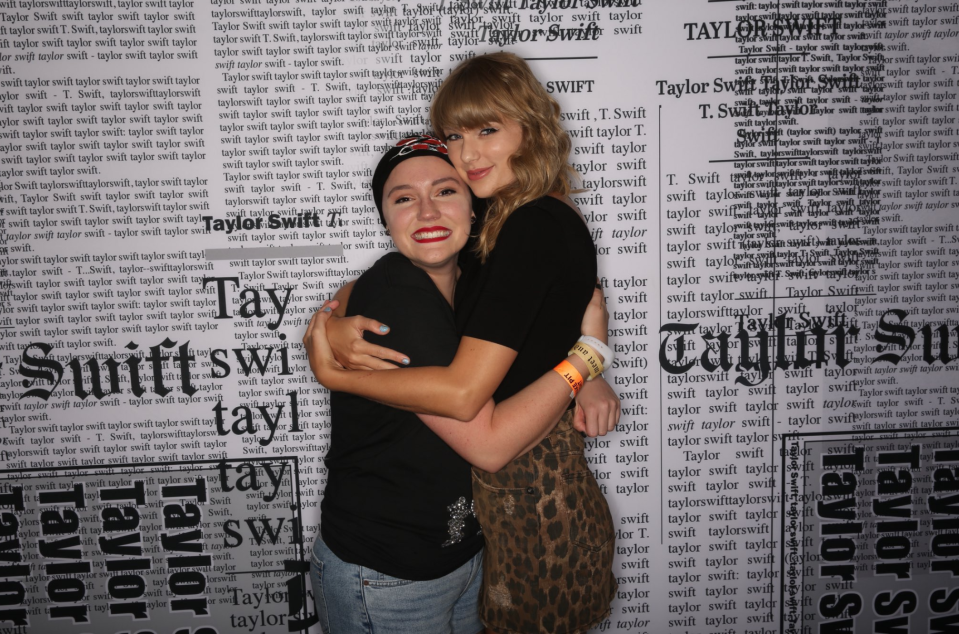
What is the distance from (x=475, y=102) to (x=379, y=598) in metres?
1.11

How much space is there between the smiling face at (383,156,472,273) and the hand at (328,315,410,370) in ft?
0.71

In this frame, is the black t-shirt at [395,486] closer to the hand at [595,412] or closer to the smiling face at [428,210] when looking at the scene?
the smiling face at [428,210]

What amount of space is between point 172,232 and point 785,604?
227 cm

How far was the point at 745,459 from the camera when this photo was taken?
1.78 m

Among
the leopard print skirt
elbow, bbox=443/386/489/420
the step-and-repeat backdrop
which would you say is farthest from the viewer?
the step-and-repeat backdrop

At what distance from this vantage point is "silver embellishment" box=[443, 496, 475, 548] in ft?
4.06

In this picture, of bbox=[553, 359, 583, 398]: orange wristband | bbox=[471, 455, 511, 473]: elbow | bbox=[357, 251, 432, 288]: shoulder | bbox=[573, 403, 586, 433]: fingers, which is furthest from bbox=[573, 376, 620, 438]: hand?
bbox=[357, 251, 432, 288]: shoulder

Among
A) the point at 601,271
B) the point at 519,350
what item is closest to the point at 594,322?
the point at 519,350

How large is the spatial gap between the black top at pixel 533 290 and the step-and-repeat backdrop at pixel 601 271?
1.85ft

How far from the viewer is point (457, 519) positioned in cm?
125

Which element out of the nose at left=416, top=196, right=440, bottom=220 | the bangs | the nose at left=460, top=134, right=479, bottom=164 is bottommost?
the nose at left=416, top=196, right=440, bottom=220

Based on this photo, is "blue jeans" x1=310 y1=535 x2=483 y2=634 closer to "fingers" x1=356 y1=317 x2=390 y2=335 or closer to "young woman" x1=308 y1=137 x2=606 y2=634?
"young woman" x1=308 y1=137 x2=606 y2=634

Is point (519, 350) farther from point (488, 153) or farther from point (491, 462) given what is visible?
point (488, 153)

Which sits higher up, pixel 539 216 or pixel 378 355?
pixel 539 216
